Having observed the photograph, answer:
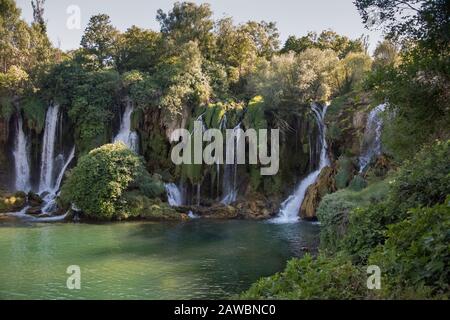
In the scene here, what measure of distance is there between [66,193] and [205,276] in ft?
48.0

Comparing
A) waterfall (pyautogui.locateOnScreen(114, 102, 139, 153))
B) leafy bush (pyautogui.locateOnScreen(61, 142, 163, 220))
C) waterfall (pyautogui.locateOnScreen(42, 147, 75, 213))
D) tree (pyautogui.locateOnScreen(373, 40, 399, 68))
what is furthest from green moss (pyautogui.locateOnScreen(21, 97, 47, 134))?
tree (pyautogui.locateOnScreen(373, 40, 399, 68))

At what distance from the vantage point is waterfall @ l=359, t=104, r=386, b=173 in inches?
950

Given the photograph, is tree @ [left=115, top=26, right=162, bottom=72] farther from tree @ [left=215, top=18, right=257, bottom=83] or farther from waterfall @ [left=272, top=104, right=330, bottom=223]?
waterfall @ [left=272, top=104, right=330, bottom=223]

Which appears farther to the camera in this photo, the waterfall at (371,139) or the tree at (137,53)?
the tree at (137,53)

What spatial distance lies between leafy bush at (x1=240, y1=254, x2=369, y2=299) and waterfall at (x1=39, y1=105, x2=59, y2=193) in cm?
2719

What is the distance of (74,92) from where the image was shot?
1362 inches

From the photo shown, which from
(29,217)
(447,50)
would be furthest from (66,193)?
(447,50)

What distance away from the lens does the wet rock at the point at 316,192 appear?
25.4 meters

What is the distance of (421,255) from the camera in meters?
6.67

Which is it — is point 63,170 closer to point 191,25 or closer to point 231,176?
point 231,176

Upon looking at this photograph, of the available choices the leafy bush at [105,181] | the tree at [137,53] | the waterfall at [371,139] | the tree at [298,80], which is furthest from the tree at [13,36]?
the waterfall at [371,139]

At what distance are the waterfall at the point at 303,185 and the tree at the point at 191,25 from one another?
45.7 feet

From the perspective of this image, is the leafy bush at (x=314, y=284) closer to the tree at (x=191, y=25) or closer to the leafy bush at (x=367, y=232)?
the leafy bush at (x=367, y=232)

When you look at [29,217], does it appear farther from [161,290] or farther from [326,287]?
[326,287]
